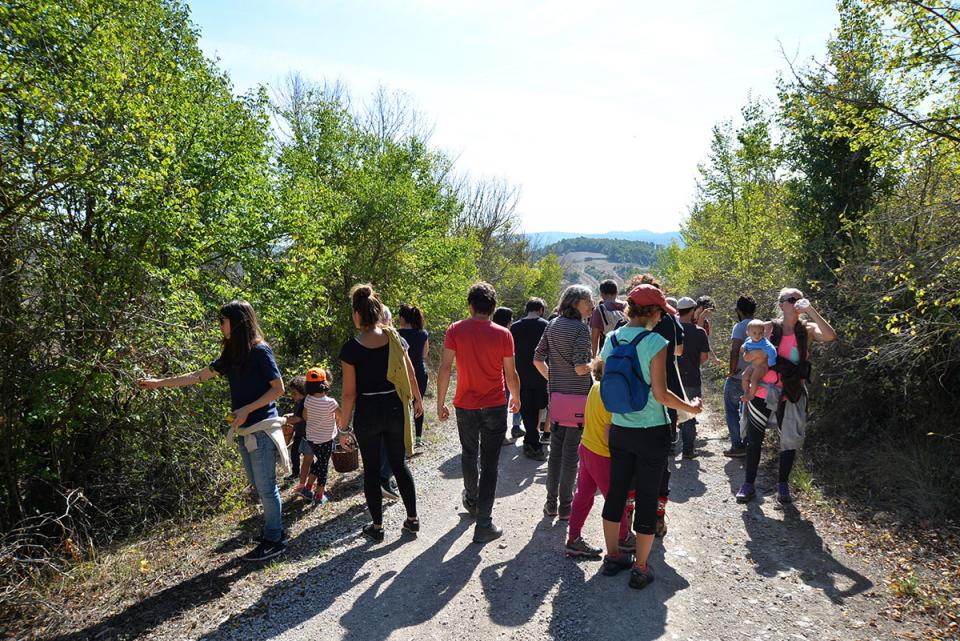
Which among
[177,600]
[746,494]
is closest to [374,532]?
[177,600]

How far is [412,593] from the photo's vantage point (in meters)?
3.82

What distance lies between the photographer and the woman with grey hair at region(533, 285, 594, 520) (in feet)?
15.5

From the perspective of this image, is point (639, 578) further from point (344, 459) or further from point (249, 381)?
point (344, 459)

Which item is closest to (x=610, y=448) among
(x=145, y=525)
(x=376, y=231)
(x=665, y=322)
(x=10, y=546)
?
(x=665, y=322)

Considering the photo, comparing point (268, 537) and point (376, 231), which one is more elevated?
point (376, 231)

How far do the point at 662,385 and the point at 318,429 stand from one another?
3691mm

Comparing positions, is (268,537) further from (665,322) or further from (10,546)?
(665,322)

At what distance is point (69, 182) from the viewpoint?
4.48 metres

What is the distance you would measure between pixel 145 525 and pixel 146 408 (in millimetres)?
1251

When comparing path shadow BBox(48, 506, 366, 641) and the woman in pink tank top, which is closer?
path shadow BBox(48, 506, 366, 641)

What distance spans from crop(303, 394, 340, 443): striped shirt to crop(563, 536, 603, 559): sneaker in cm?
277

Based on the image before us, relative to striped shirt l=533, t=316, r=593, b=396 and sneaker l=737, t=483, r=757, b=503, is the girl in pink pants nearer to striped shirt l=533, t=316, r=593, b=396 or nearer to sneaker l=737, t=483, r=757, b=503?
striped shirt l=533, t=316, r=593, b=396

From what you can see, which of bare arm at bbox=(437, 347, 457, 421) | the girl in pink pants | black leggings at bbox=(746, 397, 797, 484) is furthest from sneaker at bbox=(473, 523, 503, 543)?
black leggings at bbox=(746, 397, 797, 484)

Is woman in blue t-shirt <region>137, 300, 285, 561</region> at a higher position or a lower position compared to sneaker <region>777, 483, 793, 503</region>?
higher
